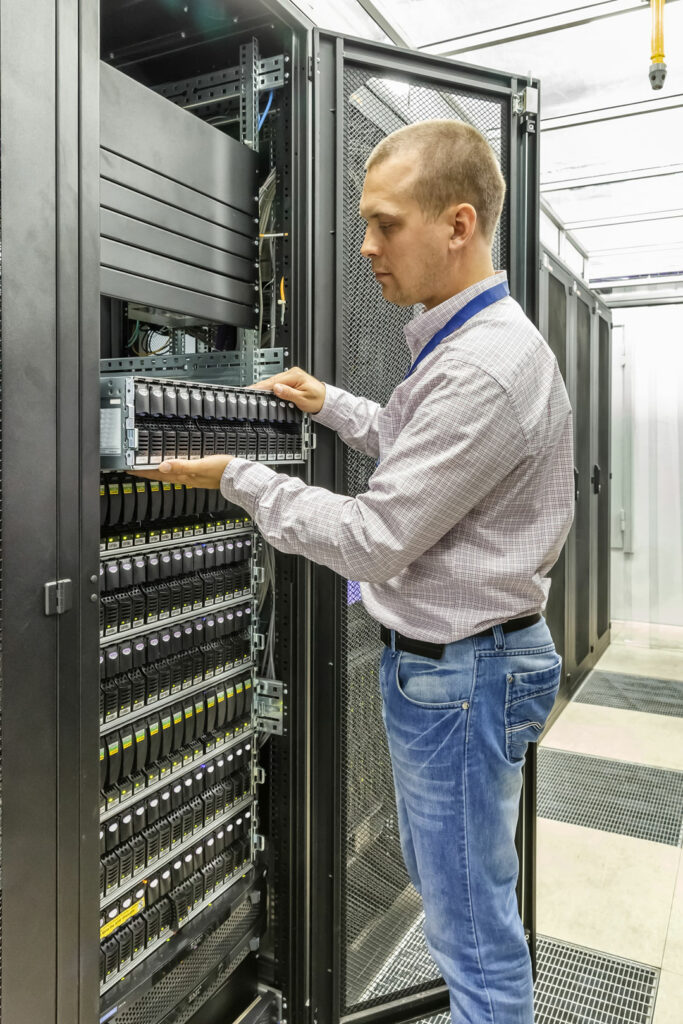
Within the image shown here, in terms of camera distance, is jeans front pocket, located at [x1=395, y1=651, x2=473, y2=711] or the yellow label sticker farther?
the yellow label sticker

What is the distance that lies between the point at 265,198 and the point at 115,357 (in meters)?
0.58

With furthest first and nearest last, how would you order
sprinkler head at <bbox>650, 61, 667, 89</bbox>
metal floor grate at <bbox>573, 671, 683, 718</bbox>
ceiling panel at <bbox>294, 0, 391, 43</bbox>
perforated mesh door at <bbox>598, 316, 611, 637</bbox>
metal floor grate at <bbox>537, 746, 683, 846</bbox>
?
perforated mesh door at <bbox>598, 316, 611, 637</bbox>
metal floor grate at <bbox>573, 671, 683, 718</bbox>
metal floor grate at <bbox>537, 746, 683, 846</bbox>
ceiling panel at <bbox>294, 0, 391, 43</bbox>
sprinkler head at <bbox>650, 61, 667, 89</bbox>

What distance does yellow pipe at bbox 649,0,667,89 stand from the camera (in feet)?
6.77

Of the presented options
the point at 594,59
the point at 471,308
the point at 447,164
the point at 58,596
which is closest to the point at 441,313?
the point at 471,308

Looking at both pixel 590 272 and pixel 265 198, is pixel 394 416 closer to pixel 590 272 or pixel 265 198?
pixel 265 198

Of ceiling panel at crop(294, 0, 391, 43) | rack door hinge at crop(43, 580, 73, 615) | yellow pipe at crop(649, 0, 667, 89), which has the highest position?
ceiling panel at crop(294, 0, 391, 43)

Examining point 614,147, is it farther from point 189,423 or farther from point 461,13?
point 189,423

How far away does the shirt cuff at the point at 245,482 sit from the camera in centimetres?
148

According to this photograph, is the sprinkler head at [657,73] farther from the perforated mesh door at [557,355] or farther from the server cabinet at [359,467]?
the perforated mesh door at [557,355]

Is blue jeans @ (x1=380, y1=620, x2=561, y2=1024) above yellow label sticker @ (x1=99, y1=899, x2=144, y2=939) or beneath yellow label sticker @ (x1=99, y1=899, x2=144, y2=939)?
above

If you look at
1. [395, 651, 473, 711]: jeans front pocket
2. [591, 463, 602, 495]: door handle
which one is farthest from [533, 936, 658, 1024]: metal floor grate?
[591, 463, 602, 495]: door handle

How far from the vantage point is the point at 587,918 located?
8.53ft

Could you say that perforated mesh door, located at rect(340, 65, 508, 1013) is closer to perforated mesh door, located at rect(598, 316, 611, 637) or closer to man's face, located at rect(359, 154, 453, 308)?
man's face, located at rect(359, 154, 453, 308)

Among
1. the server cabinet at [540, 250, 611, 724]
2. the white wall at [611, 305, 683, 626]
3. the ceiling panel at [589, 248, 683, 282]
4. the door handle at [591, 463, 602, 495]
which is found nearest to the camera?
the server cabinet at [540, 250, 611, 724]
